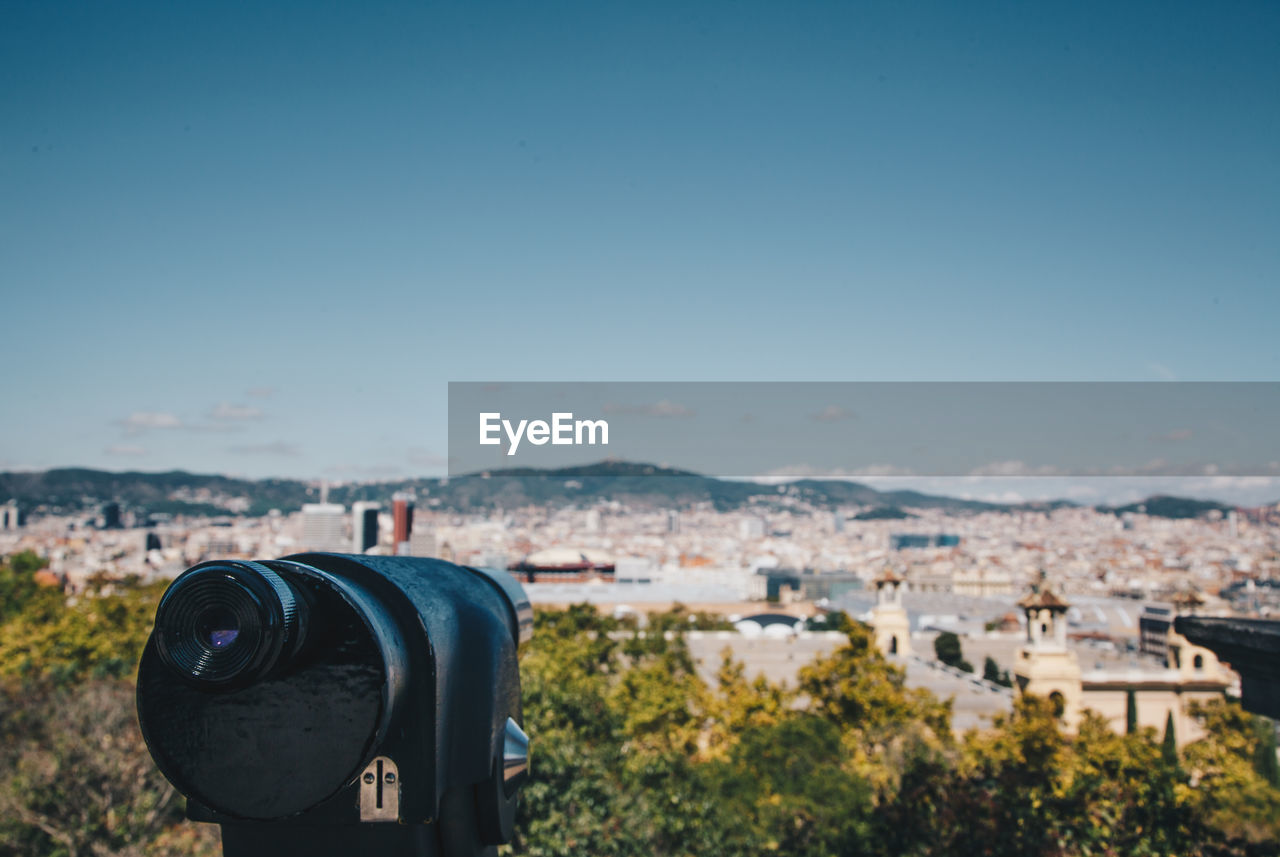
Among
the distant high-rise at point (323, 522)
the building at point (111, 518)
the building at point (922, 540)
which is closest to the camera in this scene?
the distant high-rise at point (323, 522)

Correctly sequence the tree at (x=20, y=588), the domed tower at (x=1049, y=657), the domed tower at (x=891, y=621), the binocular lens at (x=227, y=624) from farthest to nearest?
1. the tree at (x=20, y=588)
2. the domed tower at (x=891, y=621)
3. the domed tower at (x=1049, y=657)
4. the binocular lens at (x=227, y=624)

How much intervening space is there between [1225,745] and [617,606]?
172ft

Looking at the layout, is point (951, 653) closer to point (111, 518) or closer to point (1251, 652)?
point (1251, 652)

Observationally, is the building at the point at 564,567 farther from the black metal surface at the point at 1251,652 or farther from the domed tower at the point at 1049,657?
the black metal surface at the point at 1251,652

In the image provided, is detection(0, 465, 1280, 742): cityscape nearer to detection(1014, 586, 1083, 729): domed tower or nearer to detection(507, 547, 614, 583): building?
detection(1014, 586, 1083, 729): domed tower

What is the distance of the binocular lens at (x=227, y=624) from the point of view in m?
1.14

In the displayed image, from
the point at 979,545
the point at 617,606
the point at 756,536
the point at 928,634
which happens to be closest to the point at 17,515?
the point at 617,606

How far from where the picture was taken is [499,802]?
1403 mm

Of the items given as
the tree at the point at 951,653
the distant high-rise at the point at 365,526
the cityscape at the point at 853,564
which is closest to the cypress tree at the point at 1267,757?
the cityscape at the point at 853,564

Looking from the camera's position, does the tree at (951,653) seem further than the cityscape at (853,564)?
Yes

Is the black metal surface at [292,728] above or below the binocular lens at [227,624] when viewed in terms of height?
below

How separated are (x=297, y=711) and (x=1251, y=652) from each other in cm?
182

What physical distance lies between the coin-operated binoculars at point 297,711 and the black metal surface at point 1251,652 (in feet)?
5.25

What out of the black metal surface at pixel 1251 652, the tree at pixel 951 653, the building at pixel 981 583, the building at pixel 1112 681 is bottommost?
the building at pixel 981 583
